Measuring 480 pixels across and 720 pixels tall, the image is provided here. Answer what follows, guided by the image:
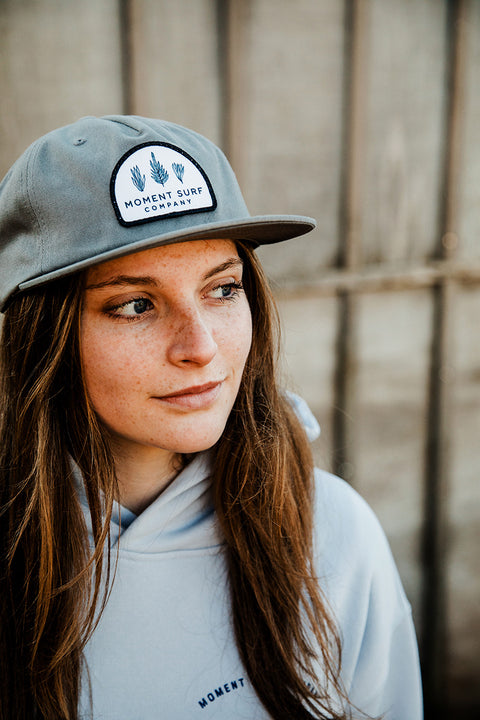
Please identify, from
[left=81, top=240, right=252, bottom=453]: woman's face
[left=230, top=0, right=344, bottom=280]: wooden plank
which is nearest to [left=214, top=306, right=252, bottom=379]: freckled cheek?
[left=81, top=240, right=252, bottom=453]: woman's face

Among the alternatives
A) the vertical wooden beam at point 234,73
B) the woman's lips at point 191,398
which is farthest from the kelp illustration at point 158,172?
the vertical wooden beam at point 234,73

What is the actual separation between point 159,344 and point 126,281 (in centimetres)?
14

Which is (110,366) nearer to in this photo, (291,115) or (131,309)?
(131,309)

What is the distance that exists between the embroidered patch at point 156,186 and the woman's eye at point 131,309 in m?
0.15

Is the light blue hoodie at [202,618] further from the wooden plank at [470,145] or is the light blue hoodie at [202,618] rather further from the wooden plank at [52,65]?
the wooden plank at [470,145]

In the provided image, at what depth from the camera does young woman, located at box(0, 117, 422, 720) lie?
119 cm

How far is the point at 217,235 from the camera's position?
124cm

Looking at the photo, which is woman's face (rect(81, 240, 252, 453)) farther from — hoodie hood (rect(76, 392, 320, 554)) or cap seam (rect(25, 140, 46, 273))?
hoodie hood (rect(76, 392, 320, 554))

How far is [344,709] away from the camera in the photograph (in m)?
1.55

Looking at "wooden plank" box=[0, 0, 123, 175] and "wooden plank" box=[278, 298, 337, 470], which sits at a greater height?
"wooden plank" box=[0, 0, 123, 175]

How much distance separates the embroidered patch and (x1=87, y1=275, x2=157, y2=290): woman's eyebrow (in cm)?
10

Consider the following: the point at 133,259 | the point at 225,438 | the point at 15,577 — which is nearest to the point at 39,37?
the point at 133,259

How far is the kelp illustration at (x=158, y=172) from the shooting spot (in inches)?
46.6

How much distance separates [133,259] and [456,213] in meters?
1.88
